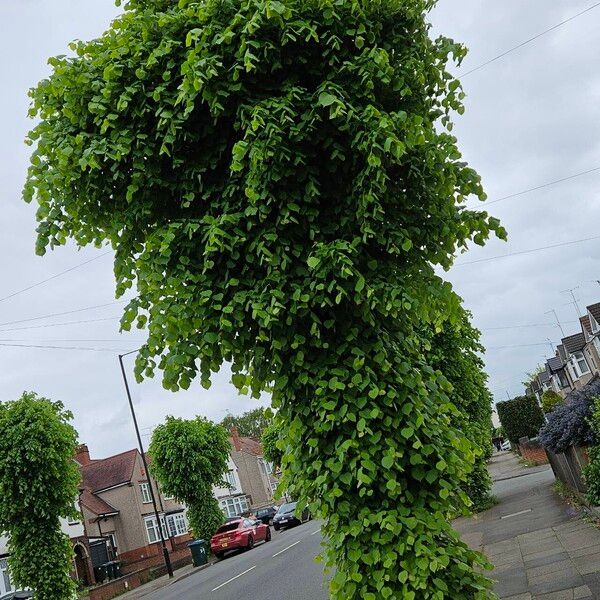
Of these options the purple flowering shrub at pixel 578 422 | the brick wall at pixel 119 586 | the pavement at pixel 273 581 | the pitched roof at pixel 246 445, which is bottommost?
the brick wall at pixel 119 586

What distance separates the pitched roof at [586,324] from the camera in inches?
2196

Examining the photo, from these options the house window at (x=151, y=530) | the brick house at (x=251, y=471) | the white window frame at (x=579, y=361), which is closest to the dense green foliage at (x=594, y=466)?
the house window at (x=151, y=530)

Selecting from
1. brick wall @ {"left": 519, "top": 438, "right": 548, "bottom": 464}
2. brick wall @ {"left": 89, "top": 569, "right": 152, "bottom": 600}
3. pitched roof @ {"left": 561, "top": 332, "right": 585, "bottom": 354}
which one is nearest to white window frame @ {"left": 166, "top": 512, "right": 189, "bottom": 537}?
brick wall @ {"left": 89, "top": 569, "right": 152, "bottom": 600}

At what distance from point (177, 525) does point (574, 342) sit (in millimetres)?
43385

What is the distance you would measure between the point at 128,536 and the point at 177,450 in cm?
1857

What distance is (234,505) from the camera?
65.1 metres

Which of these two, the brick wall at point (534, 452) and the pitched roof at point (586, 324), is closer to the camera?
the brick wall at point (534, 452)

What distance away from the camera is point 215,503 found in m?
33.3

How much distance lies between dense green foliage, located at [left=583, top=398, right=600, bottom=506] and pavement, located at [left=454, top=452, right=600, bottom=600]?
1.73 ft

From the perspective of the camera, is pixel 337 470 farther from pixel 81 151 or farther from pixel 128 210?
pixel 81 151

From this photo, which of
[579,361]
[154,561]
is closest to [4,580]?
[154,561]

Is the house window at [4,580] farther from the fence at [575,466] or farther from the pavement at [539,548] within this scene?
the fence at [575,466]

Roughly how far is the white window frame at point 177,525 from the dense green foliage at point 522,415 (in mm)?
27944

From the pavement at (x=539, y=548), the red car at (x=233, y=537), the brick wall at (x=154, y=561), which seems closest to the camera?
the pavement at (x=539, y=548)
